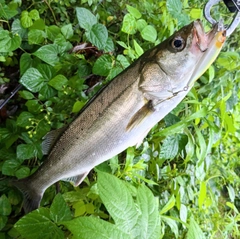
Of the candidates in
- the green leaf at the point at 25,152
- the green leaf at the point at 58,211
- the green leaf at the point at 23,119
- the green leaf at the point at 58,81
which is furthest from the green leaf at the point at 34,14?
the green leaf at the point at 58,211

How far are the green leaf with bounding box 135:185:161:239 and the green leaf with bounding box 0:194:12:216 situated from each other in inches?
28.0

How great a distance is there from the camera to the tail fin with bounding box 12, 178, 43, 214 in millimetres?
1162

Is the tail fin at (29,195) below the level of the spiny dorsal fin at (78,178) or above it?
above

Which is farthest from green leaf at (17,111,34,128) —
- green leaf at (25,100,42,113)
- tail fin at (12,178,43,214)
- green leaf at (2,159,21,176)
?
tail fin at (12,178,43,214)

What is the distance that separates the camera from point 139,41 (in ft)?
5.37

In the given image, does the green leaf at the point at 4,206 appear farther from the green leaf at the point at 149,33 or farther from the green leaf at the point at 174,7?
the green leaf at the point at 174,7

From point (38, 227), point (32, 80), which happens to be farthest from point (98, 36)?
point (38, 227)

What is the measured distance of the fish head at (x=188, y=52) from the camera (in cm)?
87

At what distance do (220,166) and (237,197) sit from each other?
32.7 inches

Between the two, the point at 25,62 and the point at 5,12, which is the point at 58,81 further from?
the point at 5,12

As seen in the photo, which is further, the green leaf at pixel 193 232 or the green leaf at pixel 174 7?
the green leaf at pixel 174 7

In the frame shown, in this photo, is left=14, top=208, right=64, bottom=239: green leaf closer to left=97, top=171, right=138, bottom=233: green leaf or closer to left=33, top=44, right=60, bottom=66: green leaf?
left=97, top=171, right=138, bottom=233: green leaf

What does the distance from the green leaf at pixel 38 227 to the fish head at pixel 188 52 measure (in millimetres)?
512

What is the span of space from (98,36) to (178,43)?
51 cm
